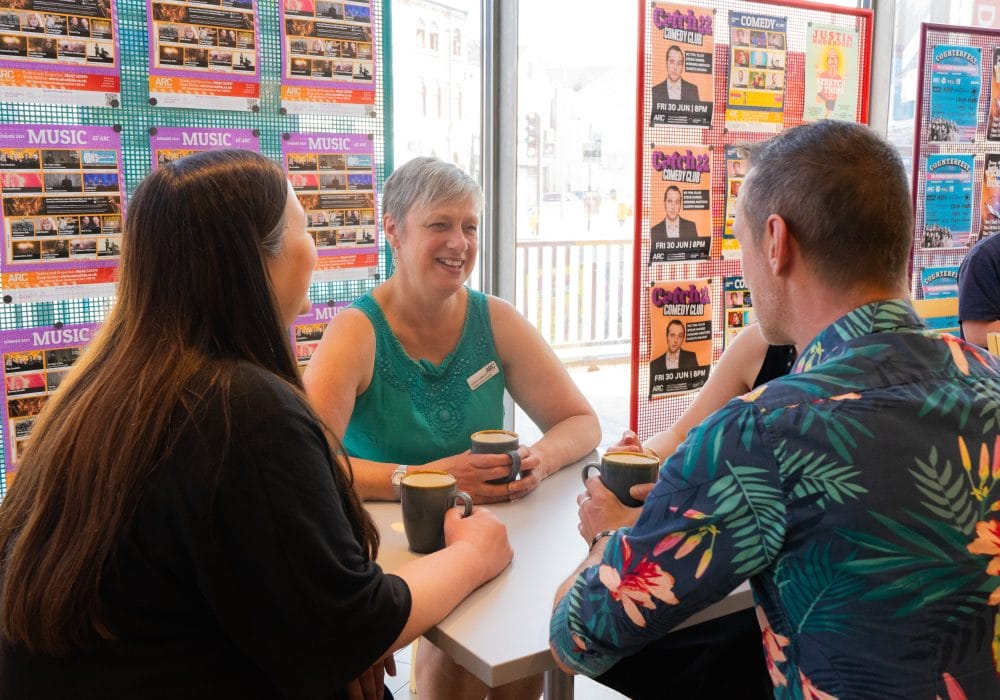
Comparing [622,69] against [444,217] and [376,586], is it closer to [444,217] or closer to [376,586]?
[444,217]

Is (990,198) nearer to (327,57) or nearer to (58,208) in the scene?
(327,57)

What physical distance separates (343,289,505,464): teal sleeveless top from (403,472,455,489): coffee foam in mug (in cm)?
52

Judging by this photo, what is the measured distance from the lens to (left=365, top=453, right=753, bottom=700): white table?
1.18 meters

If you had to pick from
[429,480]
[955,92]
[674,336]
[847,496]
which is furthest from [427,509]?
[955,92]

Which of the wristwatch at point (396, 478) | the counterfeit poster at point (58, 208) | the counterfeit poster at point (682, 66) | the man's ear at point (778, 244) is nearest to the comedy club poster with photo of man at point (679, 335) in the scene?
the counterfeit poster at point (682, 66)

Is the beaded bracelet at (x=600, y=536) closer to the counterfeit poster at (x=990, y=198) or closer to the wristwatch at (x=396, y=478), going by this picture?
the wristwatch at (x=396, y=478)

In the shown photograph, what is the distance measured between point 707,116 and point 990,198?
1.70 m

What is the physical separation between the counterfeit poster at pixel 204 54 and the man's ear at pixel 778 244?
1894 millimetres

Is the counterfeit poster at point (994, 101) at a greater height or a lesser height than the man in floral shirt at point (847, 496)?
greater

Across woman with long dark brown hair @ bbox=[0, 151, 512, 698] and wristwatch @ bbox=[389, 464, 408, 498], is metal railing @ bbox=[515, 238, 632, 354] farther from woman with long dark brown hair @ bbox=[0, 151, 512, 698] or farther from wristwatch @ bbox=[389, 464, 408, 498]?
woman with long dark brown hair @ bbox=[0, 151, 512, 698]

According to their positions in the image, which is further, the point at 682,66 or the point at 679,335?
the point at 679,335

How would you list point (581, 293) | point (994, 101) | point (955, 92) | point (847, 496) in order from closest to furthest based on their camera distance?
point (847, 496) → point (955, 92) → point (994, 101) → point (581, 293)

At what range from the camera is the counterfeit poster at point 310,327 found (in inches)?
109

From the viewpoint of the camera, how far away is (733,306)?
3.58 meters
